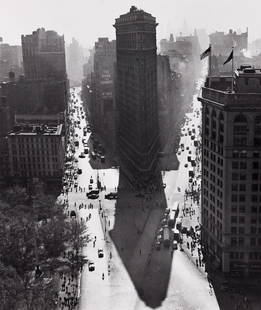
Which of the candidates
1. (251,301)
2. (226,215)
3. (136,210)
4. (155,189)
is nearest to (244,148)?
(226,215)

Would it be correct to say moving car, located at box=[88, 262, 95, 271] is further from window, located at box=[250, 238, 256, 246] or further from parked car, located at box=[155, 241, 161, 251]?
window, located at box=[250, 238, 256, 246]

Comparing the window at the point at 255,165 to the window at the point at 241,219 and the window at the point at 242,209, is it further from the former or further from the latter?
the window at the point at 241,219

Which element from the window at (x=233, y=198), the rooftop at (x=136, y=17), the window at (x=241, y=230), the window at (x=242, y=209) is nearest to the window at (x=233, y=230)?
the window at (x=241, y=230)

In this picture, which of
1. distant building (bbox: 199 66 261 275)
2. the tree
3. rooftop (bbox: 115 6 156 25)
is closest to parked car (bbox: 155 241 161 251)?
distant building (bbox: 199 66 261 275)

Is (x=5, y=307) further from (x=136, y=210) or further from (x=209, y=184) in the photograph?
(x=136, y=210)

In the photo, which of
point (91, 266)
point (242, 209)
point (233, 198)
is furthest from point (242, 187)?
point (91, 266)
